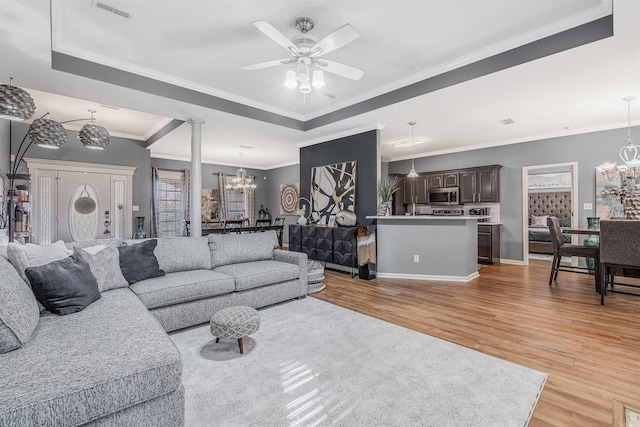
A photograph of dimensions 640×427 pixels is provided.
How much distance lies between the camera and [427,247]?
5.02 metres

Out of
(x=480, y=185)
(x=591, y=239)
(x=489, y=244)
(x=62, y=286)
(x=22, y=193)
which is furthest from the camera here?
(x=480, y=185)

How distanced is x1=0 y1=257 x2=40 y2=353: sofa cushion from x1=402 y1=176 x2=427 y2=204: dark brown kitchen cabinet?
753 cm

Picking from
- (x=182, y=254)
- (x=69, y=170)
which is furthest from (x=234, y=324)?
(x=69, y=170)

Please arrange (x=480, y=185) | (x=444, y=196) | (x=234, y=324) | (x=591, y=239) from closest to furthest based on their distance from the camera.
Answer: (x=234, y=324)
(x=591, y=239)
(x=480, y=185)
(x=444, y=196)

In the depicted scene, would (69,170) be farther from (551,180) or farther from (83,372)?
(551,180)

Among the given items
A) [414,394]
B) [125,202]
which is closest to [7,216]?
[125,202]

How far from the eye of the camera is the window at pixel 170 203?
8180 millimetres

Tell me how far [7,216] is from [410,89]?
568cm

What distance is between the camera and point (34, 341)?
5.04ft

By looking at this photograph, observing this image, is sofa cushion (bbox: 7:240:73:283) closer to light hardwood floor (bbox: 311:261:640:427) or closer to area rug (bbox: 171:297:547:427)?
area rug (bbox: 171:297:547:427)

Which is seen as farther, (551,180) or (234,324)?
(551,180)

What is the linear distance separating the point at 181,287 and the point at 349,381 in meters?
1.77

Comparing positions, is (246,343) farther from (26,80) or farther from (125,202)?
(125,202)

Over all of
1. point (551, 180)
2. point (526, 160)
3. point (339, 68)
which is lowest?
point (551, 180)
